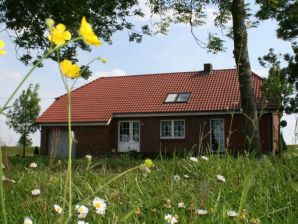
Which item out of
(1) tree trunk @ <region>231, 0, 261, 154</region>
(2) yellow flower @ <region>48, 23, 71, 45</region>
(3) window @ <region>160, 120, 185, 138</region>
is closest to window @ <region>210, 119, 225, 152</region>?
(3) window @ <region>160, 120, 185, 138</region>

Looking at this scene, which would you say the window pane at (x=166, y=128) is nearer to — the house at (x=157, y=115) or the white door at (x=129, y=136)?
the house at (x=157, y=115)

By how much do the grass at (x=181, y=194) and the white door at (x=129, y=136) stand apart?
25.0 metres

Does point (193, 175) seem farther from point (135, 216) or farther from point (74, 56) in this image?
point (74, 56)

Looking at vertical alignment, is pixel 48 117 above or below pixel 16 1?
below

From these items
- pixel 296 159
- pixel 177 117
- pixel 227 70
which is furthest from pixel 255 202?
pixel 227 70

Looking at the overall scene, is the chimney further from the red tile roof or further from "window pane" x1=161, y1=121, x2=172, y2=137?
"window pane" x1=161, y1=121, x2=172, y2=137

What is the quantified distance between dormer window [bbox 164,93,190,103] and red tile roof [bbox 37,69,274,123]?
0.29 metres

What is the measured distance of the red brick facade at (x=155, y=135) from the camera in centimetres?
2772

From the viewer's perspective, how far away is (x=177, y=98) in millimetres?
30812

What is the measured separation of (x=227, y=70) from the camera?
32.9 meters

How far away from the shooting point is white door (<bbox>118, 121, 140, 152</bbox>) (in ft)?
101

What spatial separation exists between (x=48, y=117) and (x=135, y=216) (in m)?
30.9

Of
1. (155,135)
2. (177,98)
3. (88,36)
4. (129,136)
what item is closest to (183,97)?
(177,98)

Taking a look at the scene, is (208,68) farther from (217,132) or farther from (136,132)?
(136,132)
